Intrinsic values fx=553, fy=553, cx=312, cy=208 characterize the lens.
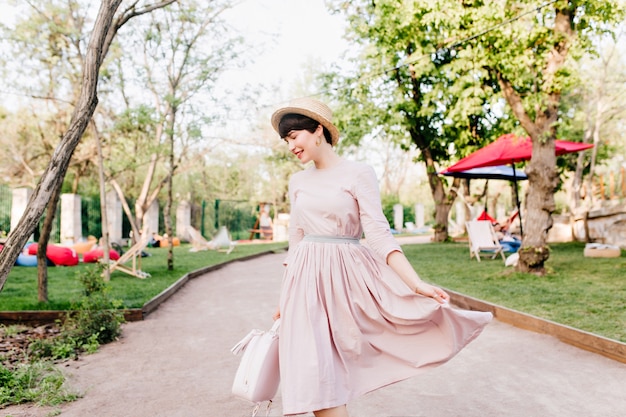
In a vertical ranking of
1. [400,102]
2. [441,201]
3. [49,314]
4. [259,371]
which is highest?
[400,102]

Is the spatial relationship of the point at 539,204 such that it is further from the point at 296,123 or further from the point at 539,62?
the point at 296,123

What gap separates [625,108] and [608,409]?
25.2 meters

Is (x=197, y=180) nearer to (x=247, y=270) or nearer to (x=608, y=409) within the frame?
(x=247, y=270)

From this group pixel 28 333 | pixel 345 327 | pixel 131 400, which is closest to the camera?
pixel 345 327

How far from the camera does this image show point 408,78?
2128 cm

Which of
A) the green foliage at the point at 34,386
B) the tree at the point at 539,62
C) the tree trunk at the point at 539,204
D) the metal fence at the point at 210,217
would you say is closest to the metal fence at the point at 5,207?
the metal fence at the point at 210,217

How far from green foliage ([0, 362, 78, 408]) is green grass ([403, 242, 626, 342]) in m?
4.95

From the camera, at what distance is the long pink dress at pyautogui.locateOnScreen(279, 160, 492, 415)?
Answer: 2594 mm

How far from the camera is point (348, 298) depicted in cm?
267

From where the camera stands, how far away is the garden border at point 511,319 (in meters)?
5.11

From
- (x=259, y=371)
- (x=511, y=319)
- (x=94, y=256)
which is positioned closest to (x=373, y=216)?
(x=259, y=371)

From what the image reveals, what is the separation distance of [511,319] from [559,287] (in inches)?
106

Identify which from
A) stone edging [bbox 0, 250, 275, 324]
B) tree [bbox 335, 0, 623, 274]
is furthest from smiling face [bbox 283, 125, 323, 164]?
tree [bbox 335, 0, 623, 274]

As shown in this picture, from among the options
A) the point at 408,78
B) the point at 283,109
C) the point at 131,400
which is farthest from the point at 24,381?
the point at 408,78
